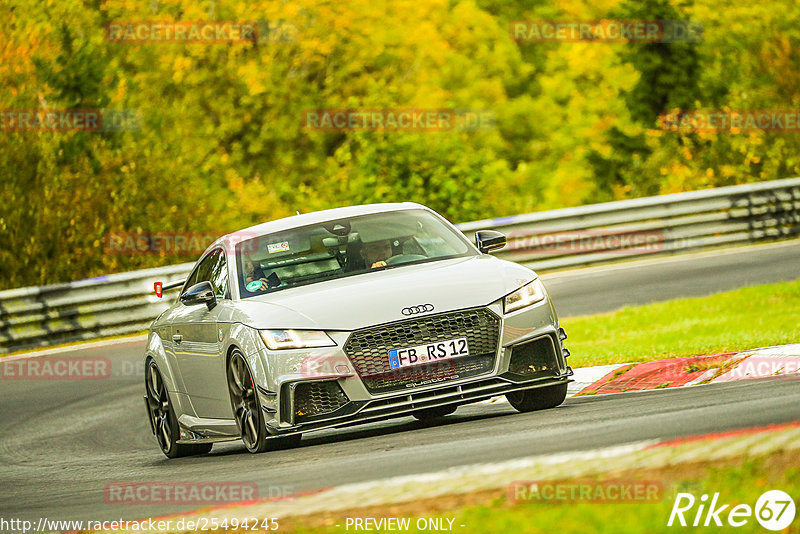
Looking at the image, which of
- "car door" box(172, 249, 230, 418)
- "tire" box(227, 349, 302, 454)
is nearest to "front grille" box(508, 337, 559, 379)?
"tire" box(227, 349, 302, 454)

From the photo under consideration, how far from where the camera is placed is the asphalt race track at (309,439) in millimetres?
7219

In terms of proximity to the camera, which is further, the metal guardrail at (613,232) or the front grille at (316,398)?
the metal guardrail at (613,232)

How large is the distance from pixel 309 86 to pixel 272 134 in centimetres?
185

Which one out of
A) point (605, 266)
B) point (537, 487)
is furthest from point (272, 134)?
point (537, 487)

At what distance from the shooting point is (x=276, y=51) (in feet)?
137

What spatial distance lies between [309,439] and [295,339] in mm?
1494

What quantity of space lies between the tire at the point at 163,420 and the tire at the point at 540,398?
260 cm

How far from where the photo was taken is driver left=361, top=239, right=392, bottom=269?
1012cm

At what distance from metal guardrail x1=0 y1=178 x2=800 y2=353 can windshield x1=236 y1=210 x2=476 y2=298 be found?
10.8 m

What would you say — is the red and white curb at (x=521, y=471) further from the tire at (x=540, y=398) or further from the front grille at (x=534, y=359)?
the tire at (x=540, y=398)
